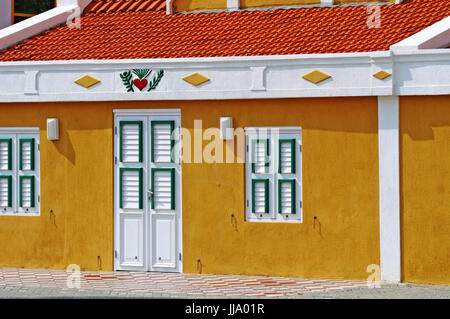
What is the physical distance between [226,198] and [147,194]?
139 centimetres

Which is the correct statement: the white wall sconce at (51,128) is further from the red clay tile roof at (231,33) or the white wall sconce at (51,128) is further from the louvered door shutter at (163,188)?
the louvered door shutter at (163,188)

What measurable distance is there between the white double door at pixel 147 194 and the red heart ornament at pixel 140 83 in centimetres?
50

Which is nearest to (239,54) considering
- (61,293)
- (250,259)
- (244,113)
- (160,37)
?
(244,113)

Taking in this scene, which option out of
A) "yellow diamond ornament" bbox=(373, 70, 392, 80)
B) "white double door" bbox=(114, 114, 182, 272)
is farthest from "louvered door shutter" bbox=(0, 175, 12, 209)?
"yellow diamond ornament" bbox=(373, 70, 392, 80)

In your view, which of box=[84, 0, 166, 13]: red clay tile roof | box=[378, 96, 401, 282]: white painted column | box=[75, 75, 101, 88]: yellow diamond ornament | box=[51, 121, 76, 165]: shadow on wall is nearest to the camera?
box=[378, 96, 401, 282]: white painted column

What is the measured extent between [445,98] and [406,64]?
79cm

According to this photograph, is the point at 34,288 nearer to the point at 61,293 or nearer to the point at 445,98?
the point at 61,293

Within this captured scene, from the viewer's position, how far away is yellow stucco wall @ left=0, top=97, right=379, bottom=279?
14.6 metres

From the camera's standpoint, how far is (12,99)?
16031mm

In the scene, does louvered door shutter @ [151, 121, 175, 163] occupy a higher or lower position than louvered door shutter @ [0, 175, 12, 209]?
higher

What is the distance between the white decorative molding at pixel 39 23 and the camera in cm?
1759

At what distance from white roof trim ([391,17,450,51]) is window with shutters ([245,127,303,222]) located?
2141 mm

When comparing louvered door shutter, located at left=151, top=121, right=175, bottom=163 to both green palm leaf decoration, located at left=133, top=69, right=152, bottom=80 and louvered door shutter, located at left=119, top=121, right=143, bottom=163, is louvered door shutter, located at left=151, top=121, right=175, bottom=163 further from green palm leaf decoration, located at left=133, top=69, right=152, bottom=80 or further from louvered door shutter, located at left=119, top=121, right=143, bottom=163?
green palm leaf decoration, located at left=133, top=69, right=152, bottom=80

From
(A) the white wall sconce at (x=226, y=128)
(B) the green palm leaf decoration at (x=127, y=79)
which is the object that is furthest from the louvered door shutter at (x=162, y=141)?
(A) the white wall sconce at (x=226, y=128)
